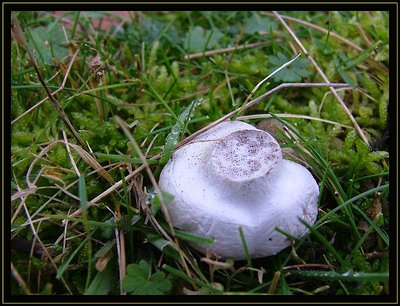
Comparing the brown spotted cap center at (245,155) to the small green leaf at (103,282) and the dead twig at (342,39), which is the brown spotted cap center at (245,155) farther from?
the dead twig at (342,39)

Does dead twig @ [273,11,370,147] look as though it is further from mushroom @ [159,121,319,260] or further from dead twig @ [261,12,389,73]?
mushroom @ [159,121,319,260]

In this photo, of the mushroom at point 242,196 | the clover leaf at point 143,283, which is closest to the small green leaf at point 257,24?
the mushroom at point 242,196

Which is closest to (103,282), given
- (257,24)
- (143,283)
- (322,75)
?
(143,283)

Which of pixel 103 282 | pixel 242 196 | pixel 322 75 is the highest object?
pixel 322 75

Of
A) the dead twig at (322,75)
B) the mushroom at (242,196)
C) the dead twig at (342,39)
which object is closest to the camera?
the mushroom at (242,196)

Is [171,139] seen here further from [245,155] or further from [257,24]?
[257,24]

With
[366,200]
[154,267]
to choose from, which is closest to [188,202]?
[154,267]

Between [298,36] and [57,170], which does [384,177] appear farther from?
[57,170]
